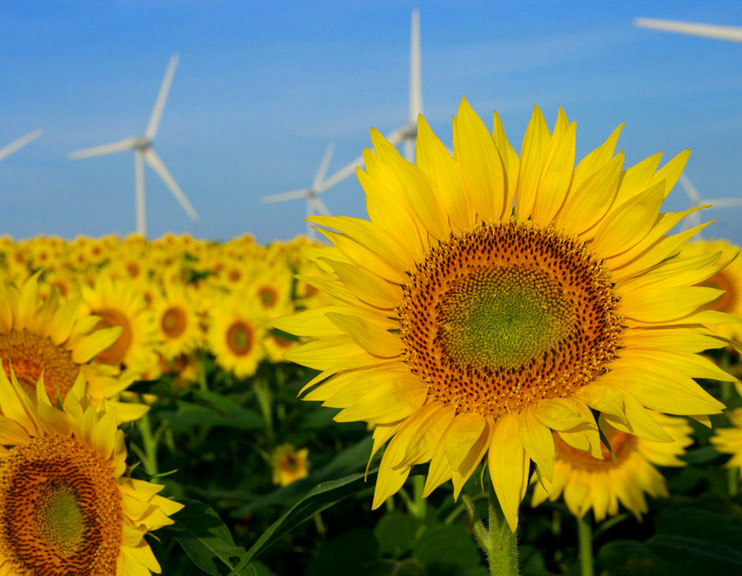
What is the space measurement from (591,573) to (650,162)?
9.12 feet

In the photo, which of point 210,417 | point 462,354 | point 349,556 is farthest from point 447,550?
point 462,354

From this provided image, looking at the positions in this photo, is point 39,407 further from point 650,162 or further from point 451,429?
point 650,162

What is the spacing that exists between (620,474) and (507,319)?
253 cm

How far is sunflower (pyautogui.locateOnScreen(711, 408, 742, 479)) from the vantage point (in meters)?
4.76

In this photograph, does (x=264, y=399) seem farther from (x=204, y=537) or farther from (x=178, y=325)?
(x=204, y=537)

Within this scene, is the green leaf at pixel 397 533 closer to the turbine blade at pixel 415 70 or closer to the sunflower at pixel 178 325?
the sunflower at pixel 178 325

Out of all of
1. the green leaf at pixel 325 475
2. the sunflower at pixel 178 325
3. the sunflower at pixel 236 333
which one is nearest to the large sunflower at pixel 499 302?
the green leaf at pixel 325 475

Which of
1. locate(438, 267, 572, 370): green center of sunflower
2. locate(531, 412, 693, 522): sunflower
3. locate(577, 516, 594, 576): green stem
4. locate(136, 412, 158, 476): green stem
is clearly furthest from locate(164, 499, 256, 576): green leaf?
locate(136, 412, 158, 476): green stem

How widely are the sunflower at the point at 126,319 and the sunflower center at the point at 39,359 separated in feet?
9.64

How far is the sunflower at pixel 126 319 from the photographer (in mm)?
6074

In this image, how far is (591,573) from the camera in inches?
165

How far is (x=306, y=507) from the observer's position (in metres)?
1.95

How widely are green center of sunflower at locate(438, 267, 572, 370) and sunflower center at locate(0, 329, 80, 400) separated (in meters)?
1.61

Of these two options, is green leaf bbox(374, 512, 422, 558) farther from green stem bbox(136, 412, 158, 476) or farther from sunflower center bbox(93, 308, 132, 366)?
sunflower center bbox(93, 308, 132, 366)
